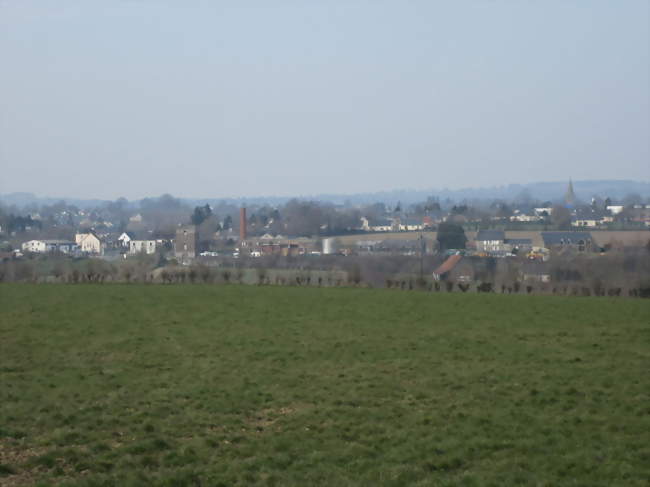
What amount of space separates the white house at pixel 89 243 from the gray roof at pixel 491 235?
29138 millimetres

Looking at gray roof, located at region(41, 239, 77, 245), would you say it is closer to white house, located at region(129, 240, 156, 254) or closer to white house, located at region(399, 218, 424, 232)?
white house, located at region(129, 240, 156, 254)

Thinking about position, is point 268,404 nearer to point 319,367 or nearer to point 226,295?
point 319,367

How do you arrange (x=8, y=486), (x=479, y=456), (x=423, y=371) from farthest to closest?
(x=423, y=371) → (x=479, y=456) → (x=8, y=486)

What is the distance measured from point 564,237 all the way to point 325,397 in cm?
4947

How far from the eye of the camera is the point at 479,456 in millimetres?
8469

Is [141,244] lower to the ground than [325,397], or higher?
higher

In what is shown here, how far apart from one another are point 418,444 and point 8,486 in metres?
4.34

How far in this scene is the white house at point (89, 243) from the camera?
63156mm

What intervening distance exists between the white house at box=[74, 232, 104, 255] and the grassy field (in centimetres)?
4163

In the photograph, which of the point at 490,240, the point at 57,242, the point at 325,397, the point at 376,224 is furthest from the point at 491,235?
the point at 325,397

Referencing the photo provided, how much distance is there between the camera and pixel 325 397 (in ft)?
39.0

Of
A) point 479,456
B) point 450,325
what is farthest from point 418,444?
point 450,325

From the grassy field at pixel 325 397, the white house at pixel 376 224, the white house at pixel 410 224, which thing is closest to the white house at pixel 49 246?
the white house at pixel 376 224

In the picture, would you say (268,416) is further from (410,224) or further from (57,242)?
(410,224)
